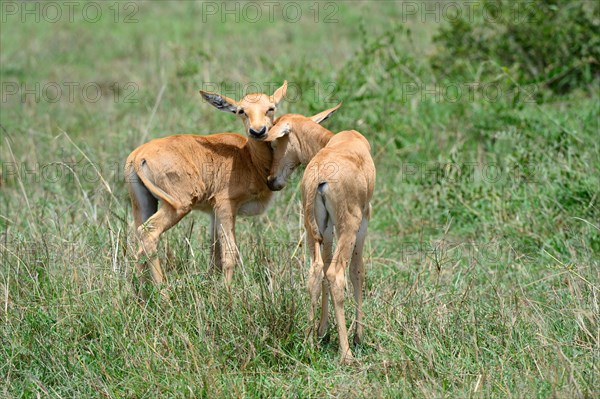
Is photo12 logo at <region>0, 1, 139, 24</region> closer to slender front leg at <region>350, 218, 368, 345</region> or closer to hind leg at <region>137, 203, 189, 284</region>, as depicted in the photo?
hind leg at <region>137, 203, 189, 284</region>

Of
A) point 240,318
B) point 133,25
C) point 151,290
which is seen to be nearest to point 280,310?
point 240,318

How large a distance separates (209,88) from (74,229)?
4.34 metres

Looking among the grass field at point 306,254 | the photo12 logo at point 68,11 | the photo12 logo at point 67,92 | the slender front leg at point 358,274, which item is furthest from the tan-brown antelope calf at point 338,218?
the photo12 logo at point 68,11

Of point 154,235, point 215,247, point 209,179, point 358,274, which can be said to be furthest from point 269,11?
point 358,274

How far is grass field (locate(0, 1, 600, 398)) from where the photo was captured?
495cm

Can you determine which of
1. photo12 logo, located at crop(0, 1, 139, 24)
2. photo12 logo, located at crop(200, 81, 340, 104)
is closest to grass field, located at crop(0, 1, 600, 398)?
photo12 logo, located at crop(200, 81, 340, 104)

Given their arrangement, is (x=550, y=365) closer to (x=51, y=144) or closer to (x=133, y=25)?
(x=51, y=144)

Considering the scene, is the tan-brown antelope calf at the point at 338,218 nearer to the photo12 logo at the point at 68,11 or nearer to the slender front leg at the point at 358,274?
the slender front leg at the point at 358,274

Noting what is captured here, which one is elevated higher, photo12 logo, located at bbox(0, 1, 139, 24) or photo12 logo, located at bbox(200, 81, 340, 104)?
photo12 logo, located at bbox(200, 81, 340, 104)

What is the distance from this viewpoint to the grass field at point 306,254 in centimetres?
495

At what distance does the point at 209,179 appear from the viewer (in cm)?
655

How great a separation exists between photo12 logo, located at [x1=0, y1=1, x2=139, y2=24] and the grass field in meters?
2.79

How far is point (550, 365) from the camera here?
4754mm

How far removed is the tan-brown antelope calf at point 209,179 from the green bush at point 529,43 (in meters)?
4.46
